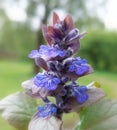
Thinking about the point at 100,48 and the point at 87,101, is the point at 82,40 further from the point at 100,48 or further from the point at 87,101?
the point at 87,101

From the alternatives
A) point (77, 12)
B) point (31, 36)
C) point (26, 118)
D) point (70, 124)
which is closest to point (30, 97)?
point (26, 118)

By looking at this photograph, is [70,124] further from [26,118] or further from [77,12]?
[77,12]

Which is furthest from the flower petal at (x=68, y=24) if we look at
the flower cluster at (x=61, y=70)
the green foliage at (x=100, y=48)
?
the green foliage at (x=100, y=48)

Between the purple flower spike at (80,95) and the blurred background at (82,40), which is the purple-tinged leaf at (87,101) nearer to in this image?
the purple flower spike at (80,95)

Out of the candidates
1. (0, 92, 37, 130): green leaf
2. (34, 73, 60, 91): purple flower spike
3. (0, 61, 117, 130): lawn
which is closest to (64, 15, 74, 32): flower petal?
(34, 73, 60, 91): purple flower spike

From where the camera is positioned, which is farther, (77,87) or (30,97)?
(30,97)

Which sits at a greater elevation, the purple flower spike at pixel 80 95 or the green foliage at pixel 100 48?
the green foliage at pixel 100 48
